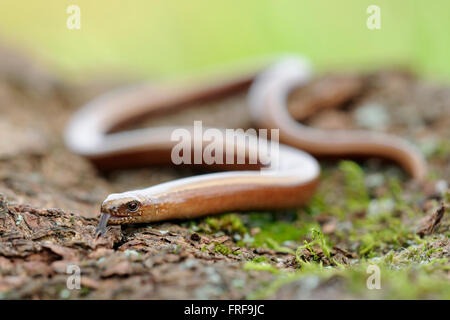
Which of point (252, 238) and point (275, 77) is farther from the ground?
point (275, 77)

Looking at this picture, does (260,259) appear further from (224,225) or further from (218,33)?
(218,33)

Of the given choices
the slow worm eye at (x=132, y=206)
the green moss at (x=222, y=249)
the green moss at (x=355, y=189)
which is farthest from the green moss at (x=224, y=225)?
the green moss at (x=355, y=189)

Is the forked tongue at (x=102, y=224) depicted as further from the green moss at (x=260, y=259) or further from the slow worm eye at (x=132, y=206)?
the green moss at (x=260, y=259)

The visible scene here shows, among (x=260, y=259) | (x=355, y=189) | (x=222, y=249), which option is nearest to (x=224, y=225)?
(x=222, y=249)

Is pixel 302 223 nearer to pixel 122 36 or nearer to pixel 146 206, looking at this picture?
pixel 146 206
